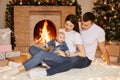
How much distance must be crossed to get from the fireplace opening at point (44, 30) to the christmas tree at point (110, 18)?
3.82ft

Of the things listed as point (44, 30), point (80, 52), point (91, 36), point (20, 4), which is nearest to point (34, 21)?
point (44, 30)

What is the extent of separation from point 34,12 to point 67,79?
146 inches

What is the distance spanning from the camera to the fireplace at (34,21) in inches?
245

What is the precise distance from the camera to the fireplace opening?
21.7 feet

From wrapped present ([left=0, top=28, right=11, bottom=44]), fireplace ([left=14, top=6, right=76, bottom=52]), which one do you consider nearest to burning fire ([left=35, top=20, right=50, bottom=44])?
fireplace ([left=14, top=6, right=76, bottom=52])

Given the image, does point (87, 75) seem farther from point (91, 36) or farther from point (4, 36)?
point (4, 36)

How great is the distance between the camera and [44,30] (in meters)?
6.62

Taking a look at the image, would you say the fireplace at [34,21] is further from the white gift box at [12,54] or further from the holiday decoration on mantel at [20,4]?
the white gift box at [12,54]

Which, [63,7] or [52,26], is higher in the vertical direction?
[63,7]

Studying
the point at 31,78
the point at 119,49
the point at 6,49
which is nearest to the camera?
the point at 31,78

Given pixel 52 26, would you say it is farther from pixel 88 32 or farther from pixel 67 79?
pixel 67 79

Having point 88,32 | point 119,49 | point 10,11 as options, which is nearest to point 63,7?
point 10,11

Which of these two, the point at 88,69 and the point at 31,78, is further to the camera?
the point at 88,69

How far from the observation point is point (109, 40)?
599cm
